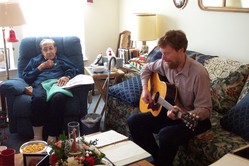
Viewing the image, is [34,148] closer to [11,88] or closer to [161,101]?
[161,101]

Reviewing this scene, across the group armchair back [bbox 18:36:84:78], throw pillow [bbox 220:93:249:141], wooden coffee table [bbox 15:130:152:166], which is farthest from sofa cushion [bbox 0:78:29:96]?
throw pillow [bbox 220:93:249:141]

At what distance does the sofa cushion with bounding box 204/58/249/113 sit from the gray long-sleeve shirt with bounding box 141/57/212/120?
Result: 1.35 ft

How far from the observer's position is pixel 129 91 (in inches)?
111

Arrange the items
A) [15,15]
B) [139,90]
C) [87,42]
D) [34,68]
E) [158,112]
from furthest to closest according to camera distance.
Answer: [87,42] < [34,68] < [15,15] < [139,90] < [158,112]

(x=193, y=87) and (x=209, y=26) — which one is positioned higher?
(x=209, y=26)

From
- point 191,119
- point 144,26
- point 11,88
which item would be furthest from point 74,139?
point 144,26

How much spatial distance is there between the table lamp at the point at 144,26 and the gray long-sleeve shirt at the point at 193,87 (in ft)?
4.14

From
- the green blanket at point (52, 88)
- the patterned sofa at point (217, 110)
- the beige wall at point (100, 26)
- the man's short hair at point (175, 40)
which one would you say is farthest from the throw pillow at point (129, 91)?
the beige wall at point (100, 26)

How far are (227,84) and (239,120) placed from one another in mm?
430

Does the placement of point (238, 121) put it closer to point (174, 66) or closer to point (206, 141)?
point (206, 141)

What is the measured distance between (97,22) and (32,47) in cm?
121

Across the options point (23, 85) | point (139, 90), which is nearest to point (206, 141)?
point (139, 90)

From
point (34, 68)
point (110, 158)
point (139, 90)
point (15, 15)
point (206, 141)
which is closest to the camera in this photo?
point (110, 158)

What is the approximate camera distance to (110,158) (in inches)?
71.7
